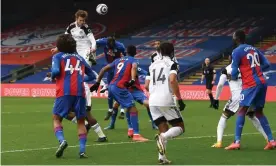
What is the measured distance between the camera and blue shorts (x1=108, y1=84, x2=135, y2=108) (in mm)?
14484

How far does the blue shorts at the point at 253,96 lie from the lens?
12000 mm

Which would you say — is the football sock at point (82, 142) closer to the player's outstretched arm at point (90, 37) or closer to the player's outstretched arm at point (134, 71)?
the player's outstretched arm at point (134, 71)

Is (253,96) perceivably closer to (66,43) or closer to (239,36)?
(239,36)

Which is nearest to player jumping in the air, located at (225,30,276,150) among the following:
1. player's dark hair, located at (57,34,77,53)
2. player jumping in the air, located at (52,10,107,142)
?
player's dark hair, located at (57,34,77,53)

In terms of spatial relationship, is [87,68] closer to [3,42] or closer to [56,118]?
[56,118]

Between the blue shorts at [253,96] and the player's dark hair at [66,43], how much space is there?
3180mm

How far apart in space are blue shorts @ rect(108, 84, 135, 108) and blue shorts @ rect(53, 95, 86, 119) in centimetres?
333

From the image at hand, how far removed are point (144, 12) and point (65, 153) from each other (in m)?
39.9

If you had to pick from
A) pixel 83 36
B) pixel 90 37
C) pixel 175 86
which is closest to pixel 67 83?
pixel 175 86

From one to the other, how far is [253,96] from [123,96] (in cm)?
344

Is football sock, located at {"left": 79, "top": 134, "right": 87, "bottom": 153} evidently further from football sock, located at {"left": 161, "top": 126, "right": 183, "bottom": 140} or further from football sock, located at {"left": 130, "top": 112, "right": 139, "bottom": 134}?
football sock, located at {"left": 130, "top": 112, "right": 139, "bottom": 134}

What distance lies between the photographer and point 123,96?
47.6 ft

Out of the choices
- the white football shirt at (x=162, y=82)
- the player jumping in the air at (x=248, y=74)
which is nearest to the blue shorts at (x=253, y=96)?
the player jumping in the air at (x=248, y=74)

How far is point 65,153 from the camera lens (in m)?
11.7
